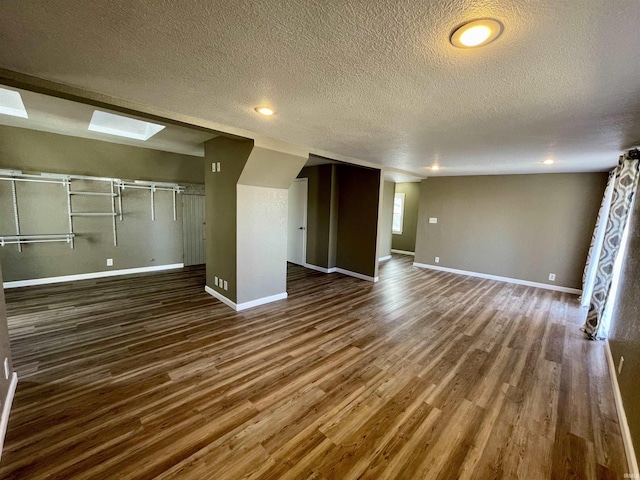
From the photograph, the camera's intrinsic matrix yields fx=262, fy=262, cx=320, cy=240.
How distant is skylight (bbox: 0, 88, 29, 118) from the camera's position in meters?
3.26

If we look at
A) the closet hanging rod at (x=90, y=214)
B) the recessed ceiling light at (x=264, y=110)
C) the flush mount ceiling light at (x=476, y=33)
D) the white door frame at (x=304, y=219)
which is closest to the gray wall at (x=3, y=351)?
the recessed ceiling light at (x=264, y=110)

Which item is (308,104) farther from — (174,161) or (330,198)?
(174,161)

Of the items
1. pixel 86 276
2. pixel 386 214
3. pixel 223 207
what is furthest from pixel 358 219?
pixel 86 276

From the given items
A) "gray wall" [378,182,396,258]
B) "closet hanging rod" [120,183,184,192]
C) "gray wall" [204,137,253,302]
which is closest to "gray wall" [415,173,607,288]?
"gray wall" [378,182,396,258]

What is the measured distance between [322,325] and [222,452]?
6.03 ft

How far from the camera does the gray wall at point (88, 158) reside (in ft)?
12.9

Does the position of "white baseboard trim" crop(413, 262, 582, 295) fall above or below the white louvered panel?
below

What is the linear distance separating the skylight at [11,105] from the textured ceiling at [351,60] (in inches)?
101

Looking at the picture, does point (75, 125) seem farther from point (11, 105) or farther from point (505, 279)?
point (505, 279)

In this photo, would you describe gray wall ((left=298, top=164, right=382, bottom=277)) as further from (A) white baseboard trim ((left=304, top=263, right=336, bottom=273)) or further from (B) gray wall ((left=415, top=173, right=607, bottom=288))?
(B) gray wall ((left=415, top=173, right=607, bottom=288))

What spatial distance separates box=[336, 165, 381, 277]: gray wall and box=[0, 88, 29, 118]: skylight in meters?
4.82

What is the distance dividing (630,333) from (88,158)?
23.4ft

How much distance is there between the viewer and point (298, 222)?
6.48 meters

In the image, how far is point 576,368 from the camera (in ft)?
8.30
